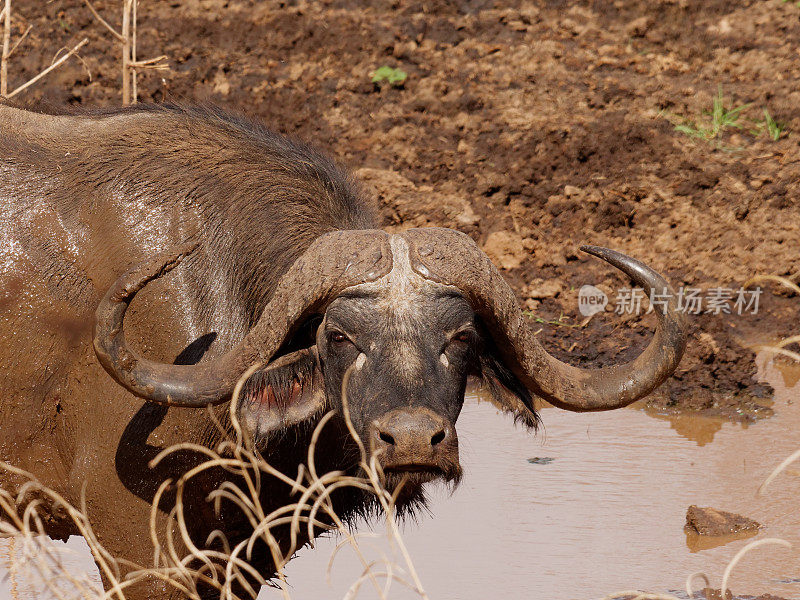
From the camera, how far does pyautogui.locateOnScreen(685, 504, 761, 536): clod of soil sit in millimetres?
5719

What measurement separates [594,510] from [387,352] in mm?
2889

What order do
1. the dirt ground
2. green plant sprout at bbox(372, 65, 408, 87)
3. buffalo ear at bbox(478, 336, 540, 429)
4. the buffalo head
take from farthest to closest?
green plant sprout at bbox(372, 65, 408, 87) < the dirt ground < buffalo ear at bbox(478, 336, 540, 429) < the buffalo head

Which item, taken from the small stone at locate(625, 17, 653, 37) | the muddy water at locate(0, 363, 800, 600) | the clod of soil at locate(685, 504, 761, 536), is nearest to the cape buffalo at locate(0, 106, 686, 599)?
the muddy water at locate(0, 363, 800, 600)

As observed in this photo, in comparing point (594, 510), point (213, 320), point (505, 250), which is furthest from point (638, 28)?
point (213, 320)

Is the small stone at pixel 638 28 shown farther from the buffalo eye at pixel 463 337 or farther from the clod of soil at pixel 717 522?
the buffalo eye at pixel 463 337

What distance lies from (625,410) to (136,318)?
4.14 m

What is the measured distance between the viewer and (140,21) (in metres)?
12.7

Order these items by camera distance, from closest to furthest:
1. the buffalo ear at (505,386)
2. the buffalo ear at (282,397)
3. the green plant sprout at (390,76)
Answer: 1. the buffalo ear at (282,397)
2. the buffalo ear at (505,386)
3. the green plant sprout at (390,76)

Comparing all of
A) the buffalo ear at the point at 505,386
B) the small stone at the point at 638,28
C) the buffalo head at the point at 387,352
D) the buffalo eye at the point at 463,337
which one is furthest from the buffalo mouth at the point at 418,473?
the small stone at the point at 638,28

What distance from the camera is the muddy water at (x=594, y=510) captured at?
5445 mm

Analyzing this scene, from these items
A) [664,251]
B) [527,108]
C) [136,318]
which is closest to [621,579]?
[136,318]

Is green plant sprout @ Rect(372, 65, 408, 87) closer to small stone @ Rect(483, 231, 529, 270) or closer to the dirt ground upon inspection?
the dirt ground

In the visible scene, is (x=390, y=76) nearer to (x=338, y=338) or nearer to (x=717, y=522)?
(x=717, y=522)

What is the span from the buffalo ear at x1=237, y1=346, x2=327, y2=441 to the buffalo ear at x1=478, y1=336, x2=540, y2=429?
0.59 m
